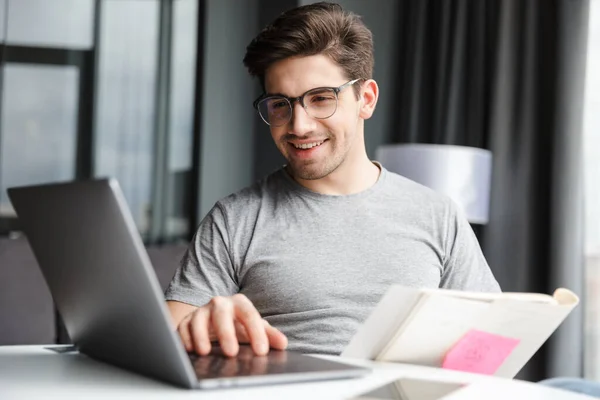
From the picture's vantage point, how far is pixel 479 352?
1.15 meters

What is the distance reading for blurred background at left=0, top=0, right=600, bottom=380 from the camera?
3363 mm

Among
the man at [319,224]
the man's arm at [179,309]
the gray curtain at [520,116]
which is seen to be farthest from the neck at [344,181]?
the gray curtain at [520,116]

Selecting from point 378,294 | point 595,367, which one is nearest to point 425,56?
point 595,367

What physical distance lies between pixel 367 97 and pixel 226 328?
0.90m

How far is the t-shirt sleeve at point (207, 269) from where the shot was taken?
1.59m

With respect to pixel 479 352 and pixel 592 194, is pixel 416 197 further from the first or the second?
pixel 592 194

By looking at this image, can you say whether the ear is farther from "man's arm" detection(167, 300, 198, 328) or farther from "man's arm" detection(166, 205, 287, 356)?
"man's arm" detection(167, 300, 198, 328)

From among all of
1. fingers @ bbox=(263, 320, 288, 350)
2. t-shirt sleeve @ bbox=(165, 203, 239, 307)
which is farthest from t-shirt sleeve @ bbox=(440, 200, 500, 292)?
fingers @ bbox=(263, 320, 288, 350)

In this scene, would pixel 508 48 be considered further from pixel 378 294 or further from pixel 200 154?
pixel 378 294

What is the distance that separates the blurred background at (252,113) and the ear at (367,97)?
4.18 feet

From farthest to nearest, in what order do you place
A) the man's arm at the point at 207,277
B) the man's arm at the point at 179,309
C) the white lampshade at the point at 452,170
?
the white lampshade at the point at 452,170
the man's arm at the point at 179,309
the man's arm at the point at 207,277

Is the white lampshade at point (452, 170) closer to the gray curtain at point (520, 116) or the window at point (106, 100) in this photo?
the gray curtain at point (520, 116)

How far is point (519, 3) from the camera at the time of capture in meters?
3.65

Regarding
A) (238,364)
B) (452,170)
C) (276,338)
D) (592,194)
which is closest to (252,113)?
(452,170)
